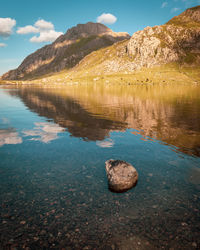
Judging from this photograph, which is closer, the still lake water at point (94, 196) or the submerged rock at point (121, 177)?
the still lake water at point (94, 196)

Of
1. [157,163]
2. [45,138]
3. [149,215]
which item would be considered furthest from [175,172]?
[45,138]

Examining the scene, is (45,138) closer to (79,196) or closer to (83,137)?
(83,137)

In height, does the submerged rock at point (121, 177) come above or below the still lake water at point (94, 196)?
above

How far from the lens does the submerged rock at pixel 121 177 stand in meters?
12.7

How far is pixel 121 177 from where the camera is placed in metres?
12.9

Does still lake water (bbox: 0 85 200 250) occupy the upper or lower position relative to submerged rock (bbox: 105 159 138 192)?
lower

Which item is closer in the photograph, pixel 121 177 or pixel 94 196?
pixel 94 196

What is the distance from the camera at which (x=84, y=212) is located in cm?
1053

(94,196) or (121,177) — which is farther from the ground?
(121,177)

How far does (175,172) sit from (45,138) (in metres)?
17.7

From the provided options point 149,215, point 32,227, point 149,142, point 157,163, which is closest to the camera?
point 32,227

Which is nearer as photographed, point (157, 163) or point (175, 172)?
point (175, 172)

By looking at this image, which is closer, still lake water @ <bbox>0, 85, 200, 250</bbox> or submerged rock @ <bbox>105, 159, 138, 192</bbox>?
still lake water @ <bbox>0, 85, 200, 250</bbox>

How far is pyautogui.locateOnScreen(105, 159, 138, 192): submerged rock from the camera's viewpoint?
12664mm
